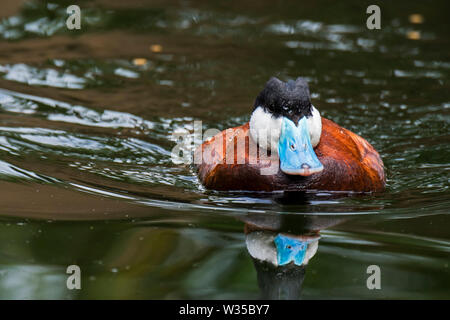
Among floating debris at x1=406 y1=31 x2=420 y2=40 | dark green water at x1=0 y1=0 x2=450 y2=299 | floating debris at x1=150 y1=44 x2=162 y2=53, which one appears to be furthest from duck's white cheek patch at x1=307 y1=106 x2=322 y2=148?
floating debris at x1=406 y1=31 x2=420 y2=40

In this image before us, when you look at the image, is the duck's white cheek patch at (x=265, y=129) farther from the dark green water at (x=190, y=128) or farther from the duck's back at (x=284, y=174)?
the dark green water at (x=190, y=128)

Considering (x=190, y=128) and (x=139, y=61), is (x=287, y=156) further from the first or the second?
(x=139, y=61)

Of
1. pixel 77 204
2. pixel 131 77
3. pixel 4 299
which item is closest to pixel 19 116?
pixel 131 77

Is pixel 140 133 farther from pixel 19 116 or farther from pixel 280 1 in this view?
pixel 280 1

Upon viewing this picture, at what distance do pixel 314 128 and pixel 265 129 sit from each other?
0.39m

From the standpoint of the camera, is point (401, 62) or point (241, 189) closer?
point (241, 189)

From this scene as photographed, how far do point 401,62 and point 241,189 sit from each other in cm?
481

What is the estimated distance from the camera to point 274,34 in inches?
424

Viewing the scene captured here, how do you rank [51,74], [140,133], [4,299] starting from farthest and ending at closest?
[51,74], [140,133], [4,299]

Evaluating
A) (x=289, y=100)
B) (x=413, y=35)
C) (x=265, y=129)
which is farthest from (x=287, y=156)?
(x=413, y=35)

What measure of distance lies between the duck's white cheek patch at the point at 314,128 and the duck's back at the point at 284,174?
0.07 meters

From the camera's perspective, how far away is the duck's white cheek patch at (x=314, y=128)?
5.99m

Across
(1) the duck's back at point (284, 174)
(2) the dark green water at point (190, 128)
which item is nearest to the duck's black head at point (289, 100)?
(1) the duck's back at point (284, 174)

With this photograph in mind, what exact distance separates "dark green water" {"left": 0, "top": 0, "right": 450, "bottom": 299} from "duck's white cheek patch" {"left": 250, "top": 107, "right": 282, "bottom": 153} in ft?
1.62
